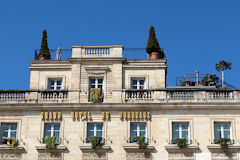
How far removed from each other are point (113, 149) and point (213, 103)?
730cm

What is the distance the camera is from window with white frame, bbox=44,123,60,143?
35.8 m

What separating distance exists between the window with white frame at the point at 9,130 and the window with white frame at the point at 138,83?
28.2 ft

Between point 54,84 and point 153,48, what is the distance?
24.7 ft

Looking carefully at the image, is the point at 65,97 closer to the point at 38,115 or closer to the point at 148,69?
the point at 38,115

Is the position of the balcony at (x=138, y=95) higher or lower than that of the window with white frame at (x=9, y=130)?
higher

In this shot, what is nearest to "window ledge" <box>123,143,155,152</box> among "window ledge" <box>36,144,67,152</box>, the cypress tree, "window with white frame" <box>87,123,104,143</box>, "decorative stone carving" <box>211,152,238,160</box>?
"window with white frame" <box>87,123,104,143</box>

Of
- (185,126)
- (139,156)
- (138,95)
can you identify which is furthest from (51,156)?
(185,126)

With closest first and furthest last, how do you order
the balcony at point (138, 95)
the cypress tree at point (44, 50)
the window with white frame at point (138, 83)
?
the balcony at point (138, 95)
the window with white frame at point (138, 83)
the cypress tree at point (44, 50)

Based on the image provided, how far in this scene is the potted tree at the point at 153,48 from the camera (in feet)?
124

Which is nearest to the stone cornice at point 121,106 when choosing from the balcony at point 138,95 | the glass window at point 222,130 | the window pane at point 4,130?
the balcony at point 138,95

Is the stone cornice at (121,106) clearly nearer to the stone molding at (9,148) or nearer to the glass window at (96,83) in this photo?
the glass window at (96,83)

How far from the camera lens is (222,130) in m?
35.3

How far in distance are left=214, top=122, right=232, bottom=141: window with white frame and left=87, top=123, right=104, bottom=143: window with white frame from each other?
7.65 metres

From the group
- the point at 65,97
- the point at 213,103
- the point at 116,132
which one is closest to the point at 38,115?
the point at 65,97
